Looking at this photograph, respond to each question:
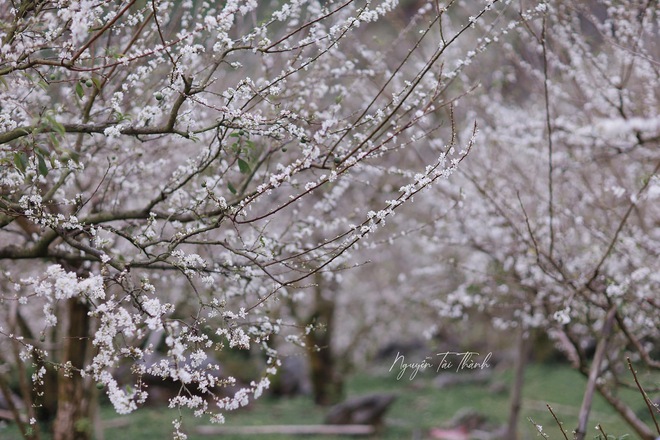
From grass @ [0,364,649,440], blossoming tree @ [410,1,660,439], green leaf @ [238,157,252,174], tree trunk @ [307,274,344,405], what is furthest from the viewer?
tree trunk @ [307,274,344,405]

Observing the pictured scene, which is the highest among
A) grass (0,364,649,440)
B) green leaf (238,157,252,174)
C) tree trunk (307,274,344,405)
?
green leaf (238,157,252,174)

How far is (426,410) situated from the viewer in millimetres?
10742

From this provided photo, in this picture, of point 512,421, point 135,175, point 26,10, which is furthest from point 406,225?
point 26,10

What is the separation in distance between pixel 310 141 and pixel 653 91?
4085 millimetres

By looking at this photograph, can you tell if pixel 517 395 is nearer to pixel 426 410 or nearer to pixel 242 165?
pixel 426 410

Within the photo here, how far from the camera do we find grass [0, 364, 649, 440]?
28.0ft

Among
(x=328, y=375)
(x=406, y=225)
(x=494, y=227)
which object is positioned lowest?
(x=328, y=375)

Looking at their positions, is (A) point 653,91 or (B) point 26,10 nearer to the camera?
(B) point 26,10

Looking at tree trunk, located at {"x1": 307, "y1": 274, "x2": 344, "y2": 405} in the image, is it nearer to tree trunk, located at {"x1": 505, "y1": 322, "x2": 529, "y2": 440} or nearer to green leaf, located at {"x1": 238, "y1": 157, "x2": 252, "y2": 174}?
tree trunk, located at {"x1": 505, "y1": 322, "x2": 529, "y2": 440}

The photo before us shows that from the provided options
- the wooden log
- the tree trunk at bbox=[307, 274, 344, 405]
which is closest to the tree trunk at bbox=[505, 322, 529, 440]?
the wooden log

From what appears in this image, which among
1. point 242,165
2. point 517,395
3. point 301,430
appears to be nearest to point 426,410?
point 301,430

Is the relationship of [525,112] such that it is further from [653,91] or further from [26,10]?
[26,10]

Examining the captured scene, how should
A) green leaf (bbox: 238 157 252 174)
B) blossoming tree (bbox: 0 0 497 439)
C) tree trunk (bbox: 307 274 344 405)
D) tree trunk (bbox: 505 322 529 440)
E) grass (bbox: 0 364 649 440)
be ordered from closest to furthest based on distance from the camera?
1. blossoming tree (bbox: 0 0 497 439)
2. green leaf (bbox: 238 157 252 174)
3. tree trunk (bbox: 505 322 529 440)
4. grass (bbox: 0 364 649 440)
5. tree trunk (bbox: 307 274 344 405)

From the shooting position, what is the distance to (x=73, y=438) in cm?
552
